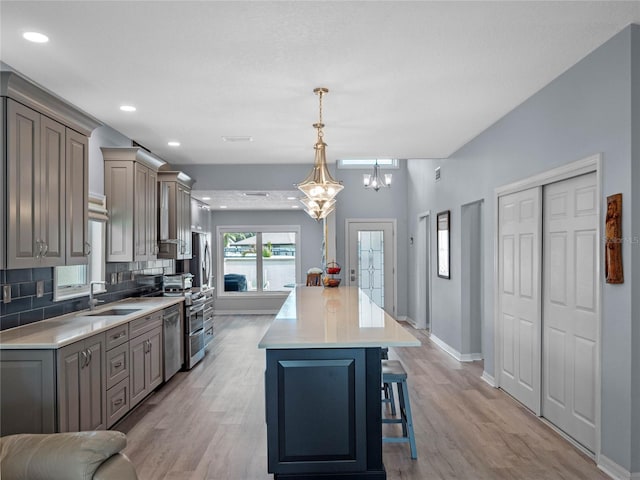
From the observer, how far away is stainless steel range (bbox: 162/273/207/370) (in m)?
5.65

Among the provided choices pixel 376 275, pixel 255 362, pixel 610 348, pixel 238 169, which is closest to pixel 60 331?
pixel 255 362

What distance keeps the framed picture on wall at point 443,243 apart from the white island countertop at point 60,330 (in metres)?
3.87

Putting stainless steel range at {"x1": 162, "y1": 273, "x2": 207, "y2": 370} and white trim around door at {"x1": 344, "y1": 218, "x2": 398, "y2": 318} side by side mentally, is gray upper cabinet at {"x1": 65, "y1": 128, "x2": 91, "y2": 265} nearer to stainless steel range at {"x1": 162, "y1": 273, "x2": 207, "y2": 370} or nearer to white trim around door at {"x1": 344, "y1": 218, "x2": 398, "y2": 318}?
stainless steel range at {"x1": 162, "y1": 273, "x2": 207, "y2": 370}

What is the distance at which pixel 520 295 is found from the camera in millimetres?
4301

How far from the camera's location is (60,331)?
10.5 feet

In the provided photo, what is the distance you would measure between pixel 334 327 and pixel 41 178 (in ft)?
7.22

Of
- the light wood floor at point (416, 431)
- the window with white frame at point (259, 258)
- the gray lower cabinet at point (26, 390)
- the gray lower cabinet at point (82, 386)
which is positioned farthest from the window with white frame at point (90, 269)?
the window with white frame at point (259, 258)

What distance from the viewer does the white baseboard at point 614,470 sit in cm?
274

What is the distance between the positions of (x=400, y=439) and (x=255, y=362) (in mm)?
3105

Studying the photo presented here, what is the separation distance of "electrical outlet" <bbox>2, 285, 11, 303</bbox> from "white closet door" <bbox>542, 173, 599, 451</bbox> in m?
3.97

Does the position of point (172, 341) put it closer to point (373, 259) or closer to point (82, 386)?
point (82, 386)

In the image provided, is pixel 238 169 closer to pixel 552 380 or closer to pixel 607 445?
pixel 552 380

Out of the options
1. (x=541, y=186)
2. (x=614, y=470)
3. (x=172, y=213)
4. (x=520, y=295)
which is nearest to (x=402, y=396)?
(x=614, y=470)

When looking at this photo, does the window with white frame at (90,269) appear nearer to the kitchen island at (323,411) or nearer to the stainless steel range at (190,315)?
the stainless steel range at (190,315)
